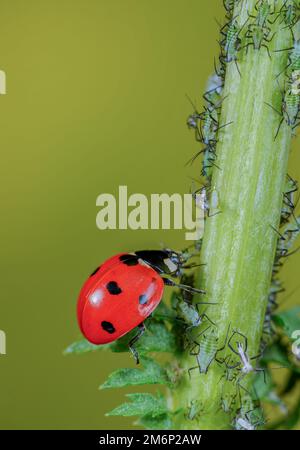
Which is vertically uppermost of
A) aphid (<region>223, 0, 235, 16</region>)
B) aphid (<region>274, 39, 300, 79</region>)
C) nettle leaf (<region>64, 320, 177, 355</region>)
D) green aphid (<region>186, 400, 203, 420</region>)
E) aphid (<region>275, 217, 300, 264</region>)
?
aphid (<region>223, 0, 235, 16</region>)

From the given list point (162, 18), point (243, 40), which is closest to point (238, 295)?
point (243, 40)

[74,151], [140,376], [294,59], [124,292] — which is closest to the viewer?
[294,59]

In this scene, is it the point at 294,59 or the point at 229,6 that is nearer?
the point at 294,59

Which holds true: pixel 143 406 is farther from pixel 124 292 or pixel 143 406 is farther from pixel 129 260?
pixel 129 260

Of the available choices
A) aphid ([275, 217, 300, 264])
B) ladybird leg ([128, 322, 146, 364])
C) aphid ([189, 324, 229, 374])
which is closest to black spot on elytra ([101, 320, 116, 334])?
ladybird leg ([128, 322, 146, 364])

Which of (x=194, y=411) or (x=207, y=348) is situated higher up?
(x=207, y=348)

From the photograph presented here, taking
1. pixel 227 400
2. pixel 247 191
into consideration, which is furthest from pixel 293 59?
pixel 227 400

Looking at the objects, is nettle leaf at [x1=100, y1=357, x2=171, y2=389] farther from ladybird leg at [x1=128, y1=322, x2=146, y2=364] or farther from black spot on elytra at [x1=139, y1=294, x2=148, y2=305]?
black spot on elytra at [x1=139, y1=294, x2=148, y2=305]
